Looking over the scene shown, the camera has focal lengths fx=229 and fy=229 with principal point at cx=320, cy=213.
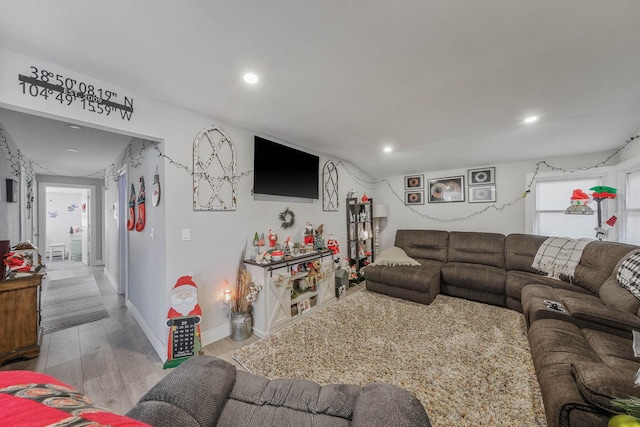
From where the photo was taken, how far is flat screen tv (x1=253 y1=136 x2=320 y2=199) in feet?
9.16

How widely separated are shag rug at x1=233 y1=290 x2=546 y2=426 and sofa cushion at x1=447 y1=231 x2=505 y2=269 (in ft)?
2.61

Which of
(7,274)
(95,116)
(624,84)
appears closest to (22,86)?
(95,116)

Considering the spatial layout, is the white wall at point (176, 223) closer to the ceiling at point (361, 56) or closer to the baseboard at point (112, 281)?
the ceiling at point (361, 56)

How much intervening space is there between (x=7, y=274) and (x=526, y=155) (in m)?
6.28

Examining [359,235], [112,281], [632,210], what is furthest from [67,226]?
[632,210]

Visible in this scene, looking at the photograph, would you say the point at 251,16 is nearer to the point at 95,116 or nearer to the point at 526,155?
the point at 95,116

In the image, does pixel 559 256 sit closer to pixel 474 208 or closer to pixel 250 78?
pixel 474 208

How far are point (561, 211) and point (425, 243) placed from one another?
189 cm

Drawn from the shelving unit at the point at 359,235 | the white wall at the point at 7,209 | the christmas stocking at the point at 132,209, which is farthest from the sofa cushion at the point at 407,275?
the white wall at the point at 7,209

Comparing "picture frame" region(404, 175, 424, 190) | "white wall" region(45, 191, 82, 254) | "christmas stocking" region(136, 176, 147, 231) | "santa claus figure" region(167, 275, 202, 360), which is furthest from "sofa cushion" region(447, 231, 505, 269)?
"white wall" region(45, 191, 82, 254)

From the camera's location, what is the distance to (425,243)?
13.3ft

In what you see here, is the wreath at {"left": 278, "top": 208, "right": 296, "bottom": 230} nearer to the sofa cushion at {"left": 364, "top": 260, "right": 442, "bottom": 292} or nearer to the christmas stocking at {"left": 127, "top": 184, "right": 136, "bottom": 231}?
the sofa cushion at {"left": 364, "top": 260, "right": 442, "bottom": 292}

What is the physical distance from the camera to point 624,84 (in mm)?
1826

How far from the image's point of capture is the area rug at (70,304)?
2828mm
